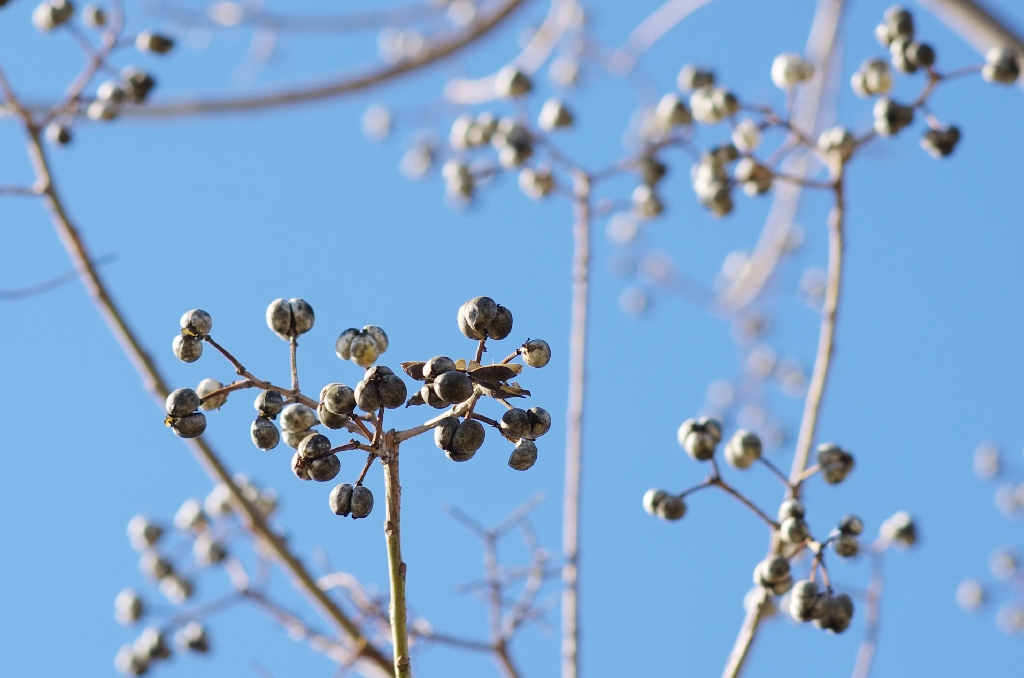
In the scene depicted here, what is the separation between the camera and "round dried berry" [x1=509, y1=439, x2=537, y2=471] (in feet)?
7.24

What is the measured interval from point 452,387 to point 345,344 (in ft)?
1.12

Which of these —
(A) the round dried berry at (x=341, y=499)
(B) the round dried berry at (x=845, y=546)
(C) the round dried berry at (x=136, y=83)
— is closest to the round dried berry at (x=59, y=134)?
(C) the round dried berry at (x=136, y=83)

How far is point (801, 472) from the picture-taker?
2975 millimetres

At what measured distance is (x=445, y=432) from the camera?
2.06m

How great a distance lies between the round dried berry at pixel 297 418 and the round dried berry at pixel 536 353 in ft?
1.51

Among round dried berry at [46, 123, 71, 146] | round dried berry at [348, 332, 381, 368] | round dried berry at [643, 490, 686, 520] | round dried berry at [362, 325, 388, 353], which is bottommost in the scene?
round dried berry at [348, 332, 381, 368]

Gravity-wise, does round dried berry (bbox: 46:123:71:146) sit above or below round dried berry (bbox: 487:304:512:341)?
above

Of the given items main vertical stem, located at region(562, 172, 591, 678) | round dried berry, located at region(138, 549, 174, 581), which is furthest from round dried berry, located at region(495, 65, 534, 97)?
round dried berry, located at region(138, 549, 174, 581)

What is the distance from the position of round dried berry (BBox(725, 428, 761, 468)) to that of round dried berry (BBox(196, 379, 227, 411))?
1.43 m

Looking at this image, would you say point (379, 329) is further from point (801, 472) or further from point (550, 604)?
point (550, 604)

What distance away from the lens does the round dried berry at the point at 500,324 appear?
214 cm

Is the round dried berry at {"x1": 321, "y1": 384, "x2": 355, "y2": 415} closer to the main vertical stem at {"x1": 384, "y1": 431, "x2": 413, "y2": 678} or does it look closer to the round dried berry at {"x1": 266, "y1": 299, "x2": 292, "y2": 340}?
the main vertical stem at {"x1": 384, "y1": 431, "x2": 413, "y2": 678}

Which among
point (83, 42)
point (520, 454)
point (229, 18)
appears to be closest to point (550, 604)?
point (520, 454)

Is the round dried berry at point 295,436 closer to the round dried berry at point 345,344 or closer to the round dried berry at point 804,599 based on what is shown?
the round dried berry at point 345,344
